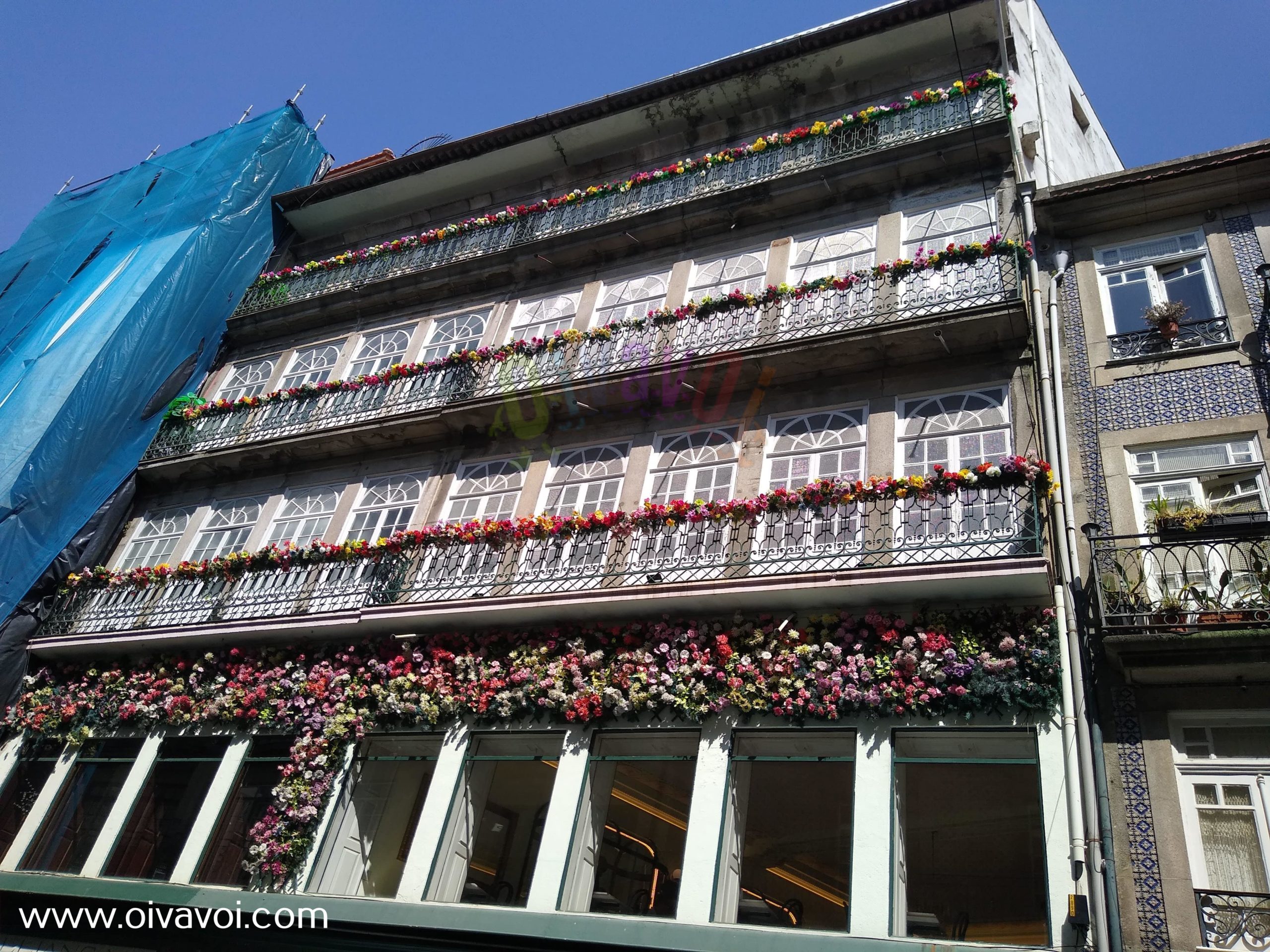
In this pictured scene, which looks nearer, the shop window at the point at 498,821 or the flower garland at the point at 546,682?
the flower garland at the point at 546,682

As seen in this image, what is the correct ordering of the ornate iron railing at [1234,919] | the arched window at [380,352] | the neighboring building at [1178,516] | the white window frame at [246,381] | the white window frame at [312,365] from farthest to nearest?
the white window frame at [246,381]
the white window frame at [312,365]
the arched window at [380,352]
the neighboring building at [1178,516]
the ornate iron railing at [1234,919]

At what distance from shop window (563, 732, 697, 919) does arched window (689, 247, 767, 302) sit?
663cm

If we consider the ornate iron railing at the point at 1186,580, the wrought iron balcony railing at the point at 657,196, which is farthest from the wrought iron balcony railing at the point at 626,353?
the ornate iron railing at the point at 1186,580

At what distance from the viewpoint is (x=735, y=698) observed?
968 centimetres

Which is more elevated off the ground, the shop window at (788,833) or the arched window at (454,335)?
the arched window at (454,335)

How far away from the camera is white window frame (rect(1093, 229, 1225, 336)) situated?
11.2 m

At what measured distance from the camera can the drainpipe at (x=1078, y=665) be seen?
764 cm

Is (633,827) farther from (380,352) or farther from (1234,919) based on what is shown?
(380,352)

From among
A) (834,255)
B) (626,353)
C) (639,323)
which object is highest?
(834,255)

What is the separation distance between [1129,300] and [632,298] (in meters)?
6.93

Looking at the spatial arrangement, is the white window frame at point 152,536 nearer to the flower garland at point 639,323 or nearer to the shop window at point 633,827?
the flower garland at point 639,323

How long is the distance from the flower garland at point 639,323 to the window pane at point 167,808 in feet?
20.3

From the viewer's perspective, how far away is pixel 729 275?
14.4 metres

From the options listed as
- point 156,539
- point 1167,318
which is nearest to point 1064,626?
point 1167,318
